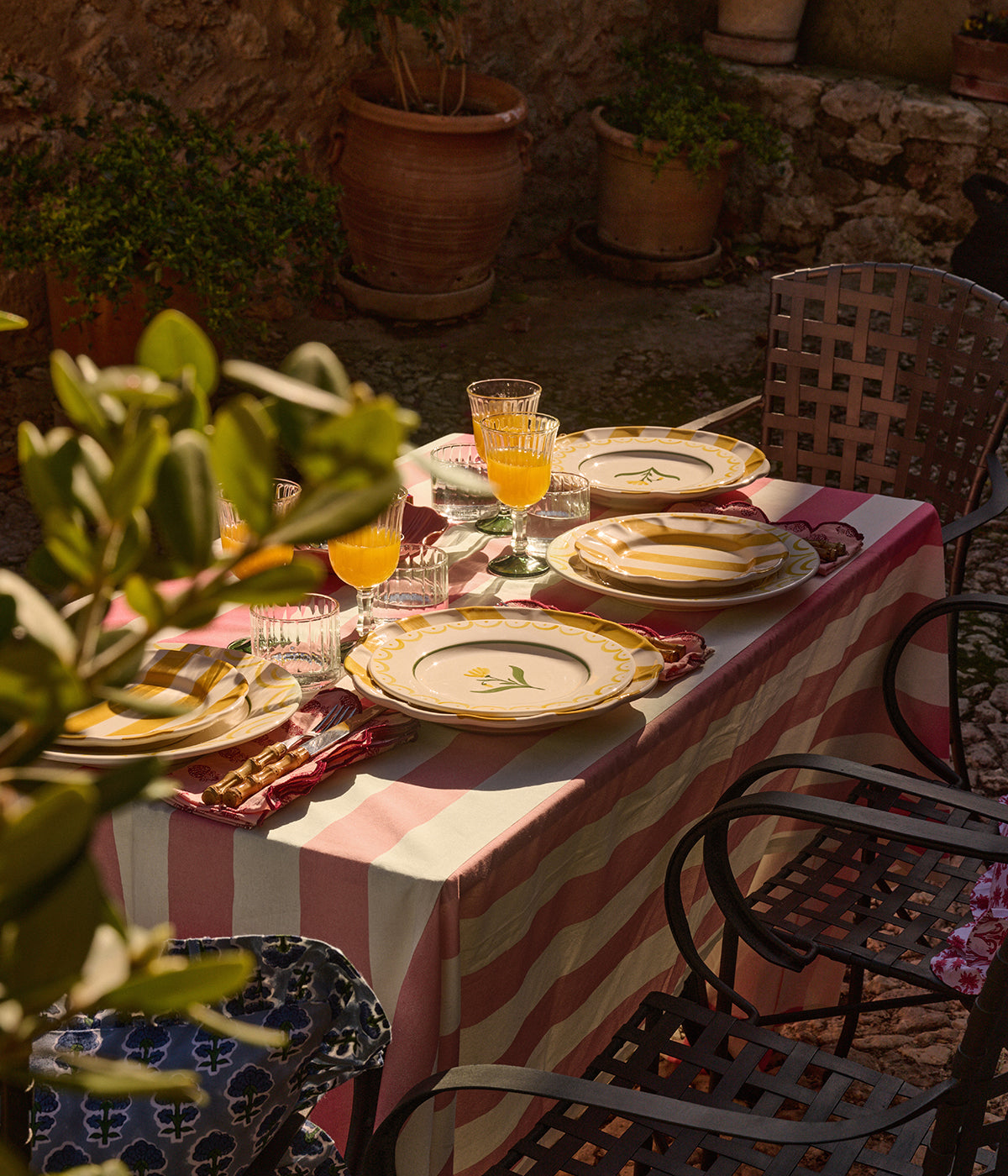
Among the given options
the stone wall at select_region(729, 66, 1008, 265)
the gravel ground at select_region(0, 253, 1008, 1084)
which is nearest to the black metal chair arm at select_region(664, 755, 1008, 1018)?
the gravel ground at select_region(0, 253, 1008, 1084)

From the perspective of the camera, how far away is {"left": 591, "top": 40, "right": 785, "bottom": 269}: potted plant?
520cm

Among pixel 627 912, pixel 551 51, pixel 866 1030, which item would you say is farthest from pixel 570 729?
pixel 551 51

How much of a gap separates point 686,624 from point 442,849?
1.87 ft

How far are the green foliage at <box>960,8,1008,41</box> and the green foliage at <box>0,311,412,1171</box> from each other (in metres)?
5.97

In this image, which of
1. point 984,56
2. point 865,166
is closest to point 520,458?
point 865,166

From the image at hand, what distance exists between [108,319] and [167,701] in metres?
2.77

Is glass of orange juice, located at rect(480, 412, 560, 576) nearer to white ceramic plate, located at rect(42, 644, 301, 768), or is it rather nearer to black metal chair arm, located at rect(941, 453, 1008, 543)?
white ceramic plate, located at rect(42, 644, 301, 768)

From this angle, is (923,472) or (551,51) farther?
(551,51)

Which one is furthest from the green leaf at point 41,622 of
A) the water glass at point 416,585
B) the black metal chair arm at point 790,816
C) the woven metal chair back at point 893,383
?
the woven metal chair back at point 893,383

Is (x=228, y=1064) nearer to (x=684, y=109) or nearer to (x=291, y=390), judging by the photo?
(x=291, y=390)

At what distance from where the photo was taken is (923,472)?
8.18 feet

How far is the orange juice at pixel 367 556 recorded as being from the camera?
143 centimetres

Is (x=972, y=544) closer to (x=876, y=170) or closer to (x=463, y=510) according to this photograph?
(x=463, y=510)

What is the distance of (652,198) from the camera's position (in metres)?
5.34
